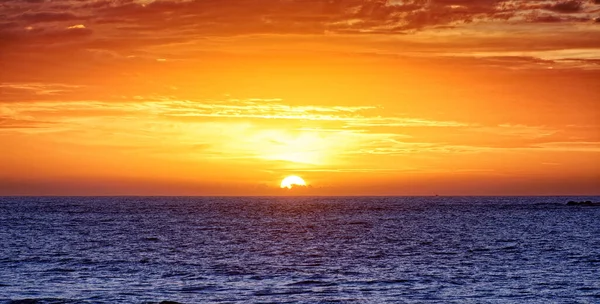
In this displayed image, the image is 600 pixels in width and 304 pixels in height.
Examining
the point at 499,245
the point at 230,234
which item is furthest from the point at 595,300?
the point at 230,234

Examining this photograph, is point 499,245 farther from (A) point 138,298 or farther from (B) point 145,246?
(A) point 138,298

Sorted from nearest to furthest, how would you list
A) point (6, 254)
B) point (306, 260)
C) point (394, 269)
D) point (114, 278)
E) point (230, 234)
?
1. point (114, 278)
2. point (394, 269)
3. point (306, 260)
4. point (6, 254)
5. point (230, 234)

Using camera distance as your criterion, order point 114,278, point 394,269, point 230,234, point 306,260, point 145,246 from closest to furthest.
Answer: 1. point 114,278
2. point 394,269
3. point 306,260
4. point 145,246
5. point 230,234

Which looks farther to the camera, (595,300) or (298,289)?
(298,289)

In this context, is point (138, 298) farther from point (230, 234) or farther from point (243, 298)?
point (230, 234)

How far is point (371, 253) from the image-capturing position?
73625 mm

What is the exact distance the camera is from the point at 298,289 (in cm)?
4862

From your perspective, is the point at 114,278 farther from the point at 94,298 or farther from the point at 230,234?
the point at 230,234

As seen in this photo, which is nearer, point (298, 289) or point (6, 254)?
point (298, 289)

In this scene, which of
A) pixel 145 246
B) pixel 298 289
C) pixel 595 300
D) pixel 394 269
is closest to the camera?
pixel 595 300

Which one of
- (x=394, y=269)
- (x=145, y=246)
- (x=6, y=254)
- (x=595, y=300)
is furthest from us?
(x=145, y=246)

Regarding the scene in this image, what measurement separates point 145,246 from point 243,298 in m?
40.2

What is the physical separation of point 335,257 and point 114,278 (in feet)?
75.0

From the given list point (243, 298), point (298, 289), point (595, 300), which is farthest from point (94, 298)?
point (595, 300)
